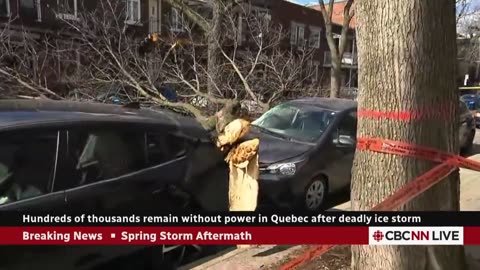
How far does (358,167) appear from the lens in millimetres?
3072

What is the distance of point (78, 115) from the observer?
140 inches

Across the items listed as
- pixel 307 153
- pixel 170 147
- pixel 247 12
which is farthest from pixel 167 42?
pixel 170 147

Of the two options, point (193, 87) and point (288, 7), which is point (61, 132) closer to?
point (193, 87)

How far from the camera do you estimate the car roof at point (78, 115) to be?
3268 millimetres

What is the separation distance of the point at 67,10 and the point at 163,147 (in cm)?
1519

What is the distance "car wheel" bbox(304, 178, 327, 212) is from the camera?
608 cm

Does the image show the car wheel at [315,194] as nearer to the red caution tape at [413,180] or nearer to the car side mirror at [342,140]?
the car side mirror at [342,140]

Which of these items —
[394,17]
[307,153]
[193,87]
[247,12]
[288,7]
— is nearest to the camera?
[394,17]

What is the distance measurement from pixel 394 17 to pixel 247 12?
1267cm

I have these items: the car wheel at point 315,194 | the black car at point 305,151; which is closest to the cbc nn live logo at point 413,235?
the black car at point 305,151

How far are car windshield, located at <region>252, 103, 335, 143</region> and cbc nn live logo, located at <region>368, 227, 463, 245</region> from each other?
11.8 feet

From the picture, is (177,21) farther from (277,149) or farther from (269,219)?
(269,219)

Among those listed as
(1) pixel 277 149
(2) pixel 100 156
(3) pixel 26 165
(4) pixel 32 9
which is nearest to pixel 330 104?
(1) pixel 277 149

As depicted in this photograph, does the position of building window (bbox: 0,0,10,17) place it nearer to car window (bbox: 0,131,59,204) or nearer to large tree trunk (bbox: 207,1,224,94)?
large tree trunk (bbox: 207,1,224,94)
